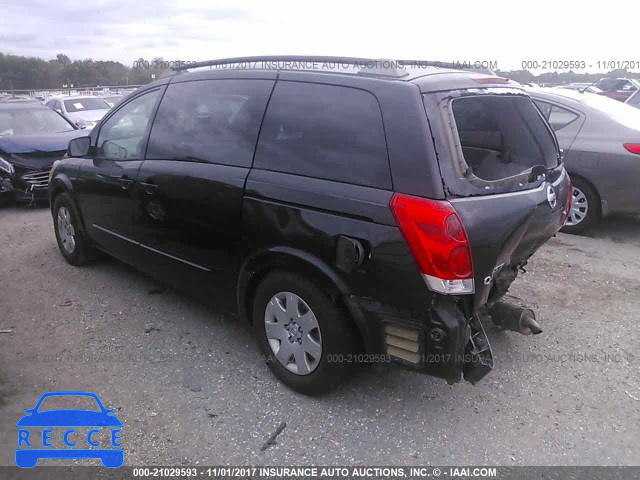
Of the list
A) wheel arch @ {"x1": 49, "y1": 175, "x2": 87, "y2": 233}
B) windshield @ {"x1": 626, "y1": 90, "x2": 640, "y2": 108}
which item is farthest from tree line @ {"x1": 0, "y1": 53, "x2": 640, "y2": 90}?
wheel arch @ {"x1": 49, "y1": 175, "x2": 87, "y2": 233}

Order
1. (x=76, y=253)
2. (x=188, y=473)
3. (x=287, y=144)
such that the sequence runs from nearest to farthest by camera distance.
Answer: (x=188, y=473)
(x=287, y=144)
(x=76, y=253)

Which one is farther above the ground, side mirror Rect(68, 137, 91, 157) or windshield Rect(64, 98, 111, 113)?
side mirror Rect(68, 137, 91, 157)

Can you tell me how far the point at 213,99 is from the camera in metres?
3.59

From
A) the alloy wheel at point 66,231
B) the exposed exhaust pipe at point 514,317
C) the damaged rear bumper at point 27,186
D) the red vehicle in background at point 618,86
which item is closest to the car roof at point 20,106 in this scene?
the damaged rear bumper at point 27,186

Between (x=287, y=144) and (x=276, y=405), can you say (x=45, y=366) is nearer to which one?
(x=276, y=405)

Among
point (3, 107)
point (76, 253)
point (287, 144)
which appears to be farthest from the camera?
point (3, 107)

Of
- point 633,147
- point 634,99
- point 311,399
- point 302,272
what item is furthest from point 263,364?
point 634,99

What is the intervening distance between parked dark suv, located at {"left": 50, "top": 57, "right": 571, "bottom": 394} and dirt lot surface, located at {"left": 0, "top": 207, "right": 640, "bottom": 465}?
33cm

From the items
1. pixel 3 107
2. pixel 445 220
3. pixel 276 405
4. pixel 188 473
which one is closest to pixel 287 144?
pixel 445 220

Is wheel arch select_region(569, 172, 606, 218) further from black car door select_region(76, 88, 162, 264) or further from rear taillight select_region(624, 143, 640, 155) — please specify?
black car door select_region(76, 88, 162, 264)

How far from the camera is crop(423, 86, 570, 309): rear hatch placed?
102 inches

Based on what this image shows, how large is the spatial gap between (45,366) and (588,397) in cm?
340

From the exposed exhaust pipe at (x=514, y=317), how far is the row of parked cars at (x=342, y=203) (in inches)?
0.4

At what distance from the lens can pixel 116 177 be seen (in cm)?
423
